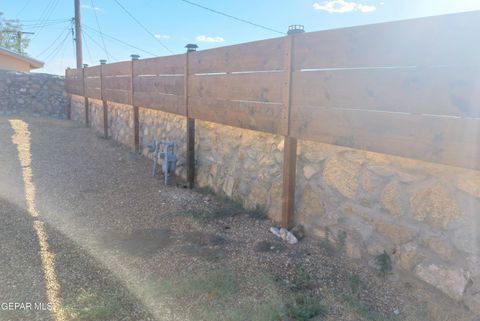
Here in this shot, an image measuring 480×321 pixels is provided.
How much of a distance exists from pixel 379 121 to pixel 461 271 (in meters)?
1.14

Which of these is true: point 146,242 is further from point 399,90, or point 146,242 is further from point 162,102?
point 162,102

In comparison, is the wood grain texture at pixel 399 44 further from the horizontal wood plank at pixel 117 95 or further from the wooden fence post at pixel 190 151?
the horizontal wood plank at pixel 117 95

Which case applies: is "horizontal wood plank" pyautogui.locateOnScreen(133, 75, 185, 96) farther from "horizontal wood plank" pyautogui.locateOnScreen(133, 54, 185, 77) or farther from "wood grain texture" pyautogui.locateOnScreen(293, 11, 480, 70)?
"wood grain texture" pyautogui.locateOnScreen(293, 11, 480, 70)

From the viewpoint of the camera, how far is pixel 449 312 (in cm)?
244

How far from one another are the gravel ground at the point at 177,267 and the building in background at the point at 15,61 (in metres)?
17.2

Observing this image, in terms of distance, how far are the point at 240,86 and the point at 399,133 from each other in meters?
2.13

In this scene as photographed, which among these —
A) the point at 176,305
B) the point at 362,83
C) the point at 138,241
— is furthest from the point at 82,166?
the point at 362,83

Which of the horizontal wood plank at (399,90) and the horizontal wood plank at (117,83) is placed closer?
the horizontal wood plank at (399,90)

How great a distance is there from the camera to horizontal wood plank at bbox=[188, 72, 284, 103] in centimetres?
382

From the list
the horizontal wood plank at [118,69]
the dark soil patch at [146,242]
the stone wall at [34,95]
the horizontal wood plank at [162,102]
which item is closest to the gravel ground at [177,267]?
the dark soil patch at [146,242]

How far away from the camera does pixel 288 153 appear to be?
12.1 feet

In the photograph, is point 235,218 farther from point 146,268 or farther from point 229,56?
point 229,56

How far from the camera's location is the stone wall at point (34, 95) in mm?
14438

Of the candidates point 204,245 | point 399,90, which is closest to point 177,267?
point 204,245
